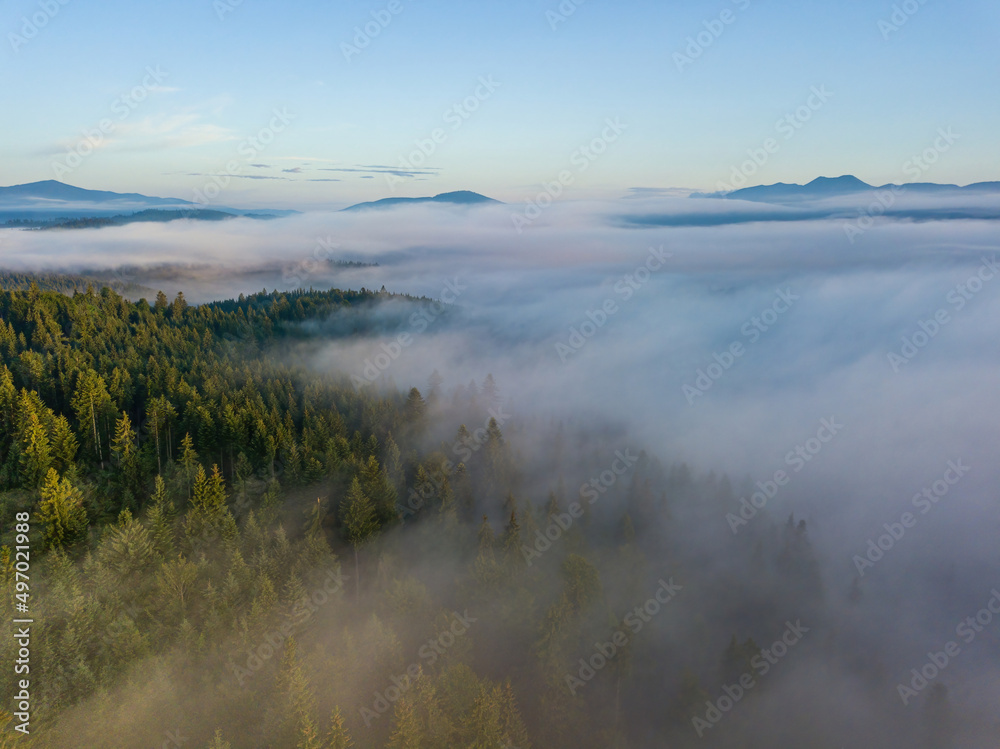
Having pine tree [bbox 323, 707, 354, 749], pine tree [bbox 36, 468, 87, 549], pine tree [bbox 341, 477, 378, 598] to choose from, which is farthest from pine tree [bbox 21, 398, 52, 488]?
pine tree [bbox 323, 707, 354, 749]

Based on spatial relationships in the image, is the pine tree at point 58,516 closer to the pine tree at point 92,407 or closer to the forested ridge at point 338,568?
the forested ridge at point 338,568

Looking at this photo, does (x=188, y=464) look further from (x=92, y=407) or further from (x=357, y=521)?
(x=357, y=521)

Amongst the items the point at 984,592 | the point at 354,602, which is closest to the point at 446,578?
the point at 354,602

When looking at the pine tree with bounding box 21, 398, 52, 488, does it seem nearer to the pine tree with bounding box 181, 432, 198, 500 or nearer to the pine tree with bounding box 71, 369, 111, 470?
the pine tree with bounding box 71, 369, 111, 470

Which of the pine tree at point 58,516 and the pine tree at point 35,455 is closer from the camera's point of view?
the pine tree at point 58,516

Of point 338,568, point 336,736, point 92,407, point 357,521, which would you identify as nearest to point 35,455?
point 92,407

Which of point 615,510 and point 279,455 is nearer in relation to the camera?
point 279,455

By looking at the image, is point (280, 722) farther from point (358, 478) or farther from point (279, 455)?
point (279, 455)

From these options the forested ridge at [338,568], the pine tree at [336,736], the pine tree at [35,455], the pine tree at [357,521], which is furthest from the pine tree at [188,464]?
the pine tree at [336,736]
